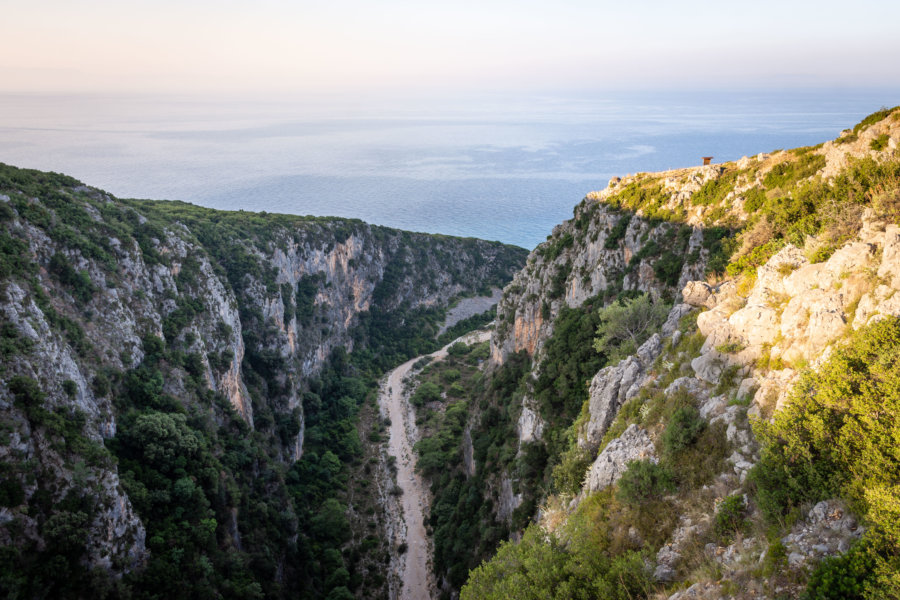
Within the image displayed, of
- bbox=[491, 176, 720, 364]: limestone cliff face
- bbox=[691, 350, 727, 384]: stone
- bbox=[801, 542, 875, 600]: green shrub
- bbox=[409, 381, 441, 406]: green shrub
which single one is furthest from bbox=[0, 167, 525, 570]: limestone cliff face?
bbox=[801, 542, 875, 600]: green shrub

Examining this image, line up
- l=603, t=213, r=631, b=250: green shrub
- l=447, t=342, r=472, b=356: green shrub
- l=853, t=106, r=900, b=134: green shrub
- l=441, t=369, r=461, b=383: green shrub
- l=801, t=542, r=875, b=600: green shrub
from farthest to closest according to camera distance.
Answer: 1. l=447, t=342, r=472, b=356: green shrub
2. l=441, t=369, r=461, b=383: green shrub
3. l=603, t=213, r=631, b=250: green shrub
4. l=853, t=106, r=900, b=134: green shrub
5. l=801, t=542, r=875, b=600: green shrub

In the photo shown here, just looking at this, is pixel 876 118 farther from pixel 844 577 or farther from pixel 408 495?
pixel 408 495

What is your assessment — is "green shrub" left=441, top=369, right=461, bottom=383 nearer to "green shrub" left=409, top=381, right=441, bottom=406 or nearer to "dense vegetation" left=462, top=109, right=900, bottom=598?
"green shrub" left=409, top=381, right=441, bottom=406

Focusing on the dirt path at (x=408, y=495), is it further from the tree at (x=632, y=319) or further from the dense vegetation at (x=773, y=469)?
the tree at (x=632, y=319)

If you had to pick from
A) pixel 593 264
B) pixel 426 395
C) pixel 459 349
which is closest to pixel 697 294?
pixel 593 264

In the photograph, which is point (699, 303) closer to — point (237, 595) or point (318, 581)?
point (237, 595)

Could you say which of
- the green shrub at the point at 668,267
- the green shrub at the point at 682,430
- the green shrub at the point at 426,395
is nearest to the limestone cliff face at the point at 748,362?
the green shrub at the point at 682,430
